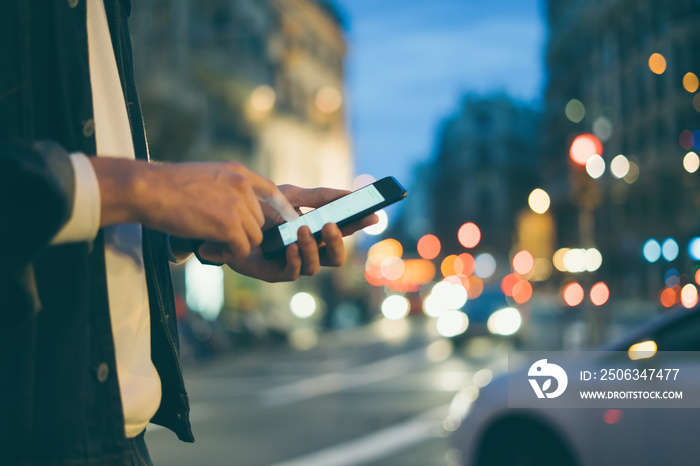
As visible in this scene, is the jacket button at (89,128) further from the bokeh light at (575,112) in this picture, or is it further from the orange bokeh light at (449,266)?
the orange bokeh light at (449,266)

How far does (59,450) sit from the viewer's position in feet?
3.80

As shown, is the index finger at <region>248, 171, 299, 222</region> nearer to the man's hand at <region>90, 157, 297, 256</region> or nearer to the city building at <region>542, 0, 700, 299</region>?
the man's hand at <region>90, 157, 297, 256</region>

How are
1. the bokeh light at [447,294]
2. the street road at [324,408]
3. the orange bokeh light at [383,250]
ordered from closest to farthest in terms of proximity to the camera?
1. the street road at [324,408]
2. the bokeh light at [447,294]
3. the orange bokeh light at [383,250]

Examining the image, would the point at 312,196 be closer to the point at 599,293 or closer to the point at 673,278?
the point at 599,293

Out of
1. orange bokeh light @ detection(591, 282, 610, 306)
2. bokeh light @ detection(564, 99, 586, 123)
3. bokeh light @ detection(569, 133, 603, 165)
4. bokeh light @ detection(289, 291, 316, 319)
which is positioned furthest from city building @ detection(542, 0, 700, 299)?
bokeh light @ detection(569, 133, 603, 165)

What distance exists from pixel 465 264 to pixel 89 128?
315 ft

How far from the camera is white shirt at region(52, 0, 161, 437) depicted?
1.34 m

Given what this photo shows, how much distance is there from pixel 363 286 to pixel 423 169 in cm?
12899

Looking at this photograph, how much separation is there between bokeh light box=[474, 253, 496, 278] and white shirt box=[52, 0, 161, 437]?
295ft

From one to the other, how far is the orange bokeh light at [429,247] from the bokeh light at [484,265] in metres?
16.5

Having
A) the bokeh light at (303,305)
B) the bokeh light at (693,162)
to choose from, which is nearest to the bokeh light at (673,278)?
the bokeh light at (693,162)

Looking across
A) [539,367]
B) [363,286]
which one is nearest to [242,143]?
[363,286]

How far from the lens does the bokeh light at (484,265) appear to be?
92125 millimetres

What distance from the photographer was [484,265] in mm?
94938
